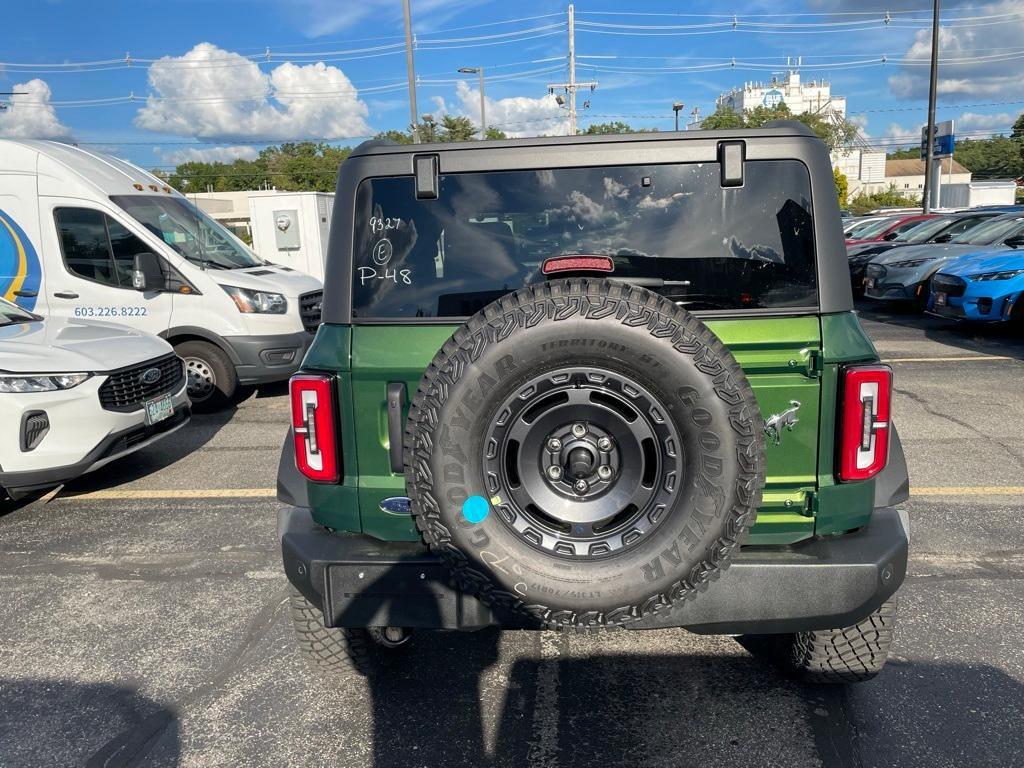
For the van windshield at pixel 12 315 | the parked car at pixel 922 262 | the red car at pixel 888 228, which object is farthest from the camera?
the red car at pixel 888 228

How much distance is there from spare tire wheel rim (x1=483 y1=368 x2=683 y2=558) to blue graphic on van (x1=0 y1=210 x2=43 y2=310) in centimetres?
696

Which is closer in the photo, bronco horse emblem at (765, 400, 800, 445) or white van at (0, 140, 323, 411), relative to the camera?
bronco horse emblem at (765, 400, 800, 445)

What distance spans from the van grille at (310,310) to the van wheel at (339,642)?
5.45 metres

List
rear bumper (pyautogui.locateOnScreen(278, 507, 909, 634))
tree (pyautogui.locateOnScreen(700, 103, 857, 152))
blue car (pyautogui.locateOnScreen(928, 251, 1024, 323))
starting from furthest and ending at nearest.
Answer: tree (pyautogui.locateOnScreen(700, 103, 857, 152))
blue car (pyautogui.locateOnScreen(928, 251, 1024, 323))
rear bumper (pyautogui.locateOnScreen(278, 507, 909, 634))

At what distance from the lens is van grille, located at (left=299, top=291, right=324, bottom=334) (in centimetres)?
815

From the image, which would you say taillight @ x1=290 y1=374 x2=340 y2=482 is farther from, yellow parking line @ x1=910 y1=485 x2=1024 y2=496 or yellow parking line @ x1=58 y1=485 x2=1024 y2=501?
yellow parking line @ x1=910 y1=485 x2=1024 y2=496

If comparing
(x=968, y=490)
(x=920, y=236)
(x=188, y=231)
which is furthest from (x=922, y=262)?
(x=188, y=231)

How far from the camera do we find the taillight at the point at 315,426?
2598mm

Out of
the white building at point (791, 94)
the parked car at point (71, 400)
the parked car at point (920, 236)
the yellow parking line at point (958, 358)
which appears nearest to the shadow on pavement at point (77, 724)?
the parked car at point (71, 400)

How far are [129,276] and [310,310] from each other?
5.63 ft

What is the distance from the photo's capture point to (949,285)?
10.6 meters

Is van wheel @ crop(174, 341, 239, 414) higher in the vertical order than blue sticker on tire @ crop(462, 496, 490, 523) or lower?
lower

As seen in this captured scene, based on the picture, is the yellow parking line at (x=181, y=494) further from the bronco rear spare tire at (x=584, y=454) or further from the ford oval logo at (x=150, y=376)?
the bronco rear spare tire at (x=584, y=454)

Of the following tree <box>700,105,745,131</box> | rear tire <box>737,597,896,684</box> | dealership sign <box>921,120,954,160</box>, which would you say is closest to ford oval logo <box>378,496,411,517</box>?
rear tire <box>737,597,896,684</box>
